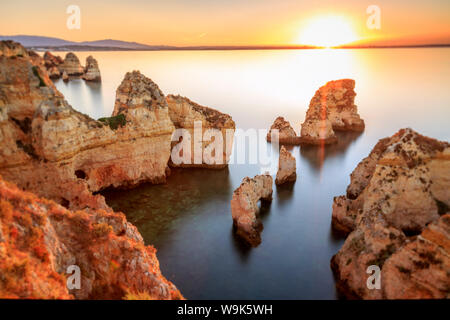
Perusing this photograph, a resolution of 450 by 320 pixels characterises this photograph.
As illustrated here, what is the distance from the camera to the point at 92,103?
237ft

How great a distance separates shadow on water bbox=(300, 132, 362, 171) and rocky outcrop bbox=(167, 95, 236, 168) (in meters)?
12.8

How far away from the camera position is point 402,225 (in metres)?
19.0

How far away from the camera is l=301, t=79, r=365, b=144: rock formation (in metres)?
46.2

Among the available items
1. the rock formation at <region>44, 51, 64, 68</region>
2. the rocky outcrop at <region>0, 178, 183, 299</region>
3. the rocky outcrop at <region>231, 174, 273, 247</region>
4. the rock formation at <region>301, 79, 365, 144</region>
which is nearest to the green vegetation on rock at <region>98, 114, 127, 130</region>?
the rocky outcrop at <region>231, 174, 273, 247</region>

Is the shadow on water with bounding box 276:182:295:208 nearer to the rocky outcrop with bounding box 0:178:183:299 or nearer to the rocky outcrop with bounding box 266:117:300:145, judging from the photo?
the rocky outcrop with bounding box 266:117:300:145

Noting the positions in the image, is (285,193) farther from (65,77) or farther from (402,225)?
(65,77)

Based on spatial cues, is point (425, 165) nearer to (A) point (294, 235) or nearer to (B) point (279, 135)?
(A) point (294, 235)

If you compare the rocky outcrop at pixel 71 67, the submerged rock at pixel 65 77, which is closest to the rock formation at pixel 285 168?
the submerged rock at pixel 65 77

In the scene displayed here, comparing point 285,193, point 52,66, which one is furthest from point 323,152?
point 52,66

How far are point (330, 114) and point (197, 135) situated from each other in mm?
31501

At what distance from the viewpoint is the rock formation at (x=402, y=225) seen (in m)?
13.2

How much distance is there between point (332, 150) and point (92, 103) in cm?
5946
